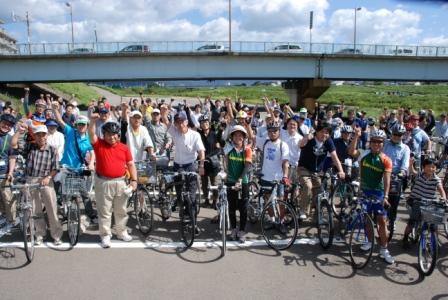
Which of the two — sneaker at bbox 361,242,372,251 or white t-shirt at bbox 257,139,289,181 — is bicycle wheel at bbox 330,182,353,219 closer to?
sneaker at bbox 361,242,372,251

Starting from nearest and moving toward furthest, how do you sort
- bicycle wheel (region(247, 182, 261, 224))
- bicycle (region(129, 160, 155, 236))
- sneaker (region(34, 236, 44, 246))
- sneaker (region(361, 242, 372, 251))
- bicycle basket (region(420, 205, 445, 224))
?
bicycle basket (region(420, 205, 445, 224)) < sneaker (region(361, 242, 372, 251)) < sneaker (region(34, 236, 44, 246)) < bicycle (region(129, 160, 155, 236)) < bicycle wheel (region(247, 182, 261, 224))

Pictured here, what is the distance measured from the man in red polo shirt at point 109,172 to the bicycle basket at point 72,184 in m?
0.31

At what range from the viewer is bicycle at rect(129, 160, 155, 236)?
6418 mm

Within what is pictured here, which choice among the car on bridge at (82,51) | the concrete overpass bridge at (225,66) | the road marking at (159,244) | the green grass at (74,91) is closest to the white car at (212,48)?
the concrete overpass bridge at (225,66)

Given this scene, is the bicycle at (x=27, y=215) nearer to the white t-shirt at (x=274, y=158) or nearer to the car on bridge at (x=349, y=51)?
the white t-shirt at (x=274, y=158)

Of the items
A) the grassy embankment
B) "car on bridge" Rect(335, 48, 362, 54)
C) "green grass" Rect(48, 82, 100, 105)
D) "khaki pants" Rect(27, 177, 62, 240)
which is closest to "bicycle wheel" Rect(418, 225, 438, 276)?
"khaki pants" Rect(27, 177, 62, 240)

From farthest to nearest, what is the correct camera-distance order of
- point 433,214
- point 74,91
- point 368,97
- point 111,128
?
point 368,97 < point 74,91 < point 111,128 < point 433,214

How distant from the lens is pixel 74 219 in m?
5.80

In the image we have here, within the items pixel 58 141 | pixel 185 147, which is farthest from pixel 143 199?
pixel 58 141

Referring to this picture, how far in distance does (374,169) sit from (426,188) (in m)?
0.94

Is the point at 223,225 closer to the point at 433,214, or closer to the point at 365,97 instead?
the point at 433,214

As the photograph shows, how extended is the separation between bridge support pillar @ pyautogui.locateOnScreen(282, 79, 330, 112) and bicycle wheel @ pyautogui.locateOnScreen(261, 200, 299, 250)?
30.1m

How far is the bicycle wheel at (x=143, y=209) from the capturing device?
255 inches

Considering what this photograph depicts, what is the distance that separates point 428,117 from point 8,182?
518 inches
